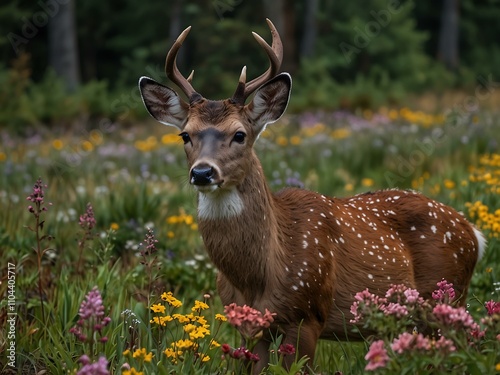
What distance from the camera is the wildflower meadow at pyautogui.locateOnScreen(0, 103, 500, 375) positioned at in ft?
10.0

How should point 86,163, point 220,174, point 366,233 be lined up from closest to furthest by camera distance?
1. point 220,174
2. point 366,233
3. point 86,163

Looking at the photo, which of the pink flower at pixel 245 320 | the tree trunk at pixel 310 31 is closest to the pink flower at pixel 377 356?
the pink flower at pixel 245 320

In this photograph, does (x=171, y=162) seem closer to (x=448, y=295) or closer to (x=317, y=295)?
(x=317, y=295)

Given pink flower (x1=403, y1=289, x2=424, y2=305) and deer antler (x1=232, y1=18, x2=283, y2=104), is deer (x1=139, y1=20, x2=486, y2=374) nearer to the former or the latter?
deer antler (x1=232, y1=18, x2=283, y2=104)

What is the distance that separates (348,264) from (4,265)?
2502 millimetres

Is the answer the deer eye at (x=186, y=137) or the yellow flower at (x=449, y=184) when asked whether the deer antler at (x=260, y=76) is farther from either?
the yellow flower at (x=449, y=184)

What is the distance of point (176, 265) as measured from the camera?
245 inches

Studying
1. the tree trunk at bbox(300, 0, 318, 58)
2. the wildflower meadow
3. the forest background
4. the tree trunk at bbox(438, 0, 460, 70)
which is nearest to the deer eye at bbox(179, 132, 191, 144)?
the wildflower meadow

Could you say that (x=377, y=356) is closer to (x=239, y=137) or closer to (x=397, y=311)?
(x=397, y=311)

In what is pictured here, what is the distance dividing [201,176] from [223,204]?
0.36 meters

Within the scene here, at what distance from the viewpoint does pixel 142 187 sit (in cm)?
771

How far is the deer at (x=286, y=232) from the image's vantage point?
172 inches

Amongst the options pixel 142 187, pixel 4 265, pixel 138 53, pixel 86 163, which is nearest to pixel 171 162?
pixel 86 163

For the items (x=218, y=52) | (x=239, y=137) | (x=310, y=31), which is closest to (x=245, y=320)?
(x=239, y=137)
